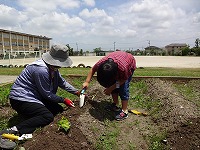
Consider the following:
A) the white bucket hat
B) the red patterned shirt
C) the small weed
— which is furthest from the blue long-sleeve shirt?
the small weed

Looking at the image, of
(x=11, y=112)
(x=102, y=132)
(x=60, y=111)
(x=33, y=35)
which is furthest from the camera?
(x=33, y=35)

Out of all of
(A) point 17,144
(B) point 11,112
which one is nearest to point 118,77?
(A) point 17,144

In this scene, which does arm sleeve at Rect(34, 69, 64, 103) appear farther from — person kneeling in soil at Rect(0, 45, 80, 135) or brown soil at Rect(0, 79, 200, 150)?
brown soil at Rect(0, 79, 200, 150)

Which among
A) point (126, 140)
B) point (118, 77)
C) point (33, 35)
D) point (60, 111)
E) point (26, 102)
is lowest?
point (126, 140)

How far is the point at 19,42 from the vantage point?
254 feet

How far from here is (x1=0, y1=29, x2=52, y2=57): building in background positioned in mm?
67700

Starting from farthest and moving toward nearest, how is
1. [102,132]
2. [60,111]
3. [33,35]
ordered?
1. [33,35]
2. [60,111]
3. [102,132]

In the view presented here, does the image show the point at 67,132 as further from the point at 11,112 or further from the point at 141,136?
the point at 11,112

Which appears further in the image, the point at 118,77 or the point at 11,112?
the point at 11,112

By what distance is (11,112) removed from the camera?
4.87 meters

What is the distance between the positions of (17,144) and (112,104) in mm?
2228

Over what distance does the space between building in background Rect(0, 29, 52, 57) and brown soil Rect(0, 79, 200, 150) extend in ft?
203

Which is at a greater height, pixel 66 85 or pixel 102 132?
pixel 66 85

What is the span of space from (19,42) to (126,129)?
78.8m
